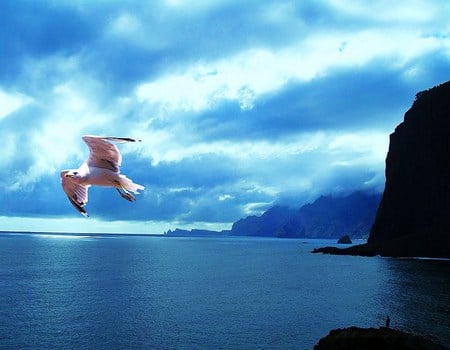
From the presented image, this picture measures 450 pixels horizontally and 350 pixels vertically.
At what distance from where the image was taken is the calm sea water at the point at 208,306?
48531mm

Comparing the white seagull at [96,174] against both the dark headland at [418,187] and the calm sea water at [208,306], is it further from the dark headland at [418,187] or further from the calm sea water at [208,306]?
the dark headland at [418,187]

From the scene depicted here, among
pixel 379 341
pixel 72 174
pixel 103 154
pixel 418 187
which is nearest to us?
pixel 72 174

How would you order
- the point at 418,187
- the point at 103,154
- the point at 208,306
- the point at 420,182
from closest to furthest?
the point at 103,154 < the point at 208,306 < the point at 418,187 < the point at 420,182

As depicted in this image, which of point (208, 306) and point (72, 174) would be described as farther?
point (208, 306)

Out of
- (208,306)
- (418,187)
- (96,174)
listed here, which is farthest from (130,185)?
(418,187)

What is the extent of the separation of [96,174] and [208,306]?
60006 mm

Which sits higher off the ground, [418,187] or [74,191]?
[418,187]

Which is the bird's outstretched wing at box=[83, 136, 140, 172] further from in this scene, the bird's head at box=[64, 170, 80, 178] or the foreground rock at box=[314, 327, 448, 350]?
the foreground rock at box=[314, 327, 448, 350]

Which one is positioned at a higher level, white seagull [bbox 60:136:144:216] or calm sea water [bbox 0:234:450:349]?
white seagull [bbox 60:136:144:216]

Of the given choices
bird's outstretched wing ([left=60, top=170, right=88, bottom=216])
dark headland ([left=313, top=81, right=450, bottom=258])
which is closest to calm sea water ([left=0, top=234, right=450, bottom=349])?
dark headland ([left=313, top=81, right=450, bottom=258])

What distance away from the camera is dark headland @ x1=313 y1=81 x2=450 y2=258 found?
144m

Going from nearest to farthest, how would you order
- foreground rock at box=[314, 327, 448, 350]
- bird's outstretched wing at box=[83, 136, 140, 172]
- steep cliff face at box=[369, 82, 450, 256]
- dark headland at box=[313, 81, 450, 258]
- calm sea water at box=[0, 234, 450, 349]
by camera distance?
bird's outstretched wing at box=[83, 136, 140, 172] → foreground rock at box=[314, 327, 448, 350] → calm sea water at box=[0, 234, 450, 349] → dark headland at box=[313, 81, 450, 258] → steep cliff face at box=[369, 82, 450, 256]

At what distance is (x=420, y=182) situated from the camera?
153 metres

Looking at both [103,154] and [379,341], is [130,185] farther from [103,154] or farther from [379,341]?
[379,341]
